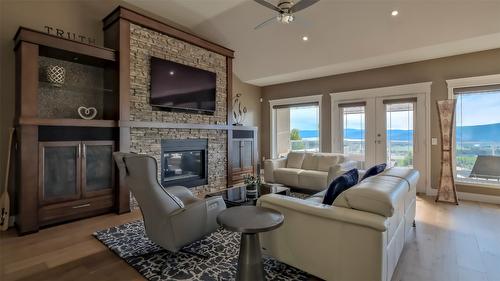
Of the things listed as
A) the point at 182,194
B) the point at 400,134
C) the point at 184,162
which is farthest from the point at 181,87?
the point at 400,134

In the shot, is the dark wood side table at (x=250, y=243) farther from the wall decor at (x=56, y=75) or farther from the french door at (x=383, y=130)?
the french door at (x=383, y=130)

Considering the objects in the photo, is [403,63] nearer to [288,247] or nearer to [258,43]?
[258,43]

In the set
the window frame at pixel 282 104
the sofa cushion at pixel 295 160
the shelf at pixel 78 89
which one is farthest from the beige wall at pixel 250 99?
the shelf at pixel 78 89

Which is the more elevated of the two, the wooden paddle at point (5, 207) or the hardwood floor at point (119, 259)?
the wooden paddle at point (5, 207)

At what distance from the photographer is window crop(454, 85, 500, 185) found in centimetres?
451

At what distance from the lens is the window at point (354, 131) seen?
19.6 feet

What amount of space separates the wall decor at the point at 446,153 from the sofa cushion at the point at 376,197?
136 inches

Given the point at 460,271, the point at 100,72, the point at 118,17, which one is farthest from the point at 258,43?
the point at 460,271

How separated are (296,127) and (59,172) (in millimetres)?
5787

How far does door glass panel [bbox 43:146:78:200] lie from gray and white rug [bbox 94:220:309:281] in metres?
0.87

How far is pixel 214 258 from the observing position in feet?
7.75

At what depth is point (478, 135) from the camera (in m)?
4.65

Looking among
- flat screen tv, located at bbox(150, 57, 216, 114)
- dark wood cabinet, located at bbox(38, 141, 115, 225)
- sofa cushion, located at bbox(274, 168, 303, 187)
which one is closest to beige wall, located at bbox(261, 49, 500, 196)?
sofa cushion, located at bbox(274, 168, 303, 187)

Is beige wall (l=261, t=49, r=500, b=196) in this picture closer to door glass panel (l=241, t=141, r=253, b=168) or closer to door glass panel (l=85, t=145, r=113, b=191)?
door glass panel (l=241, t=141, r=253, b=168)
